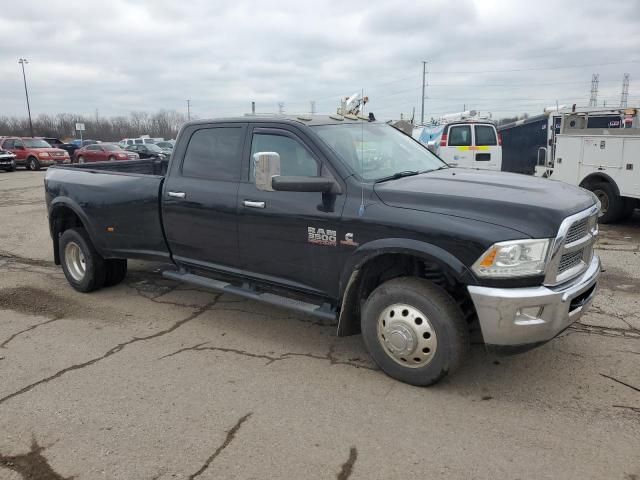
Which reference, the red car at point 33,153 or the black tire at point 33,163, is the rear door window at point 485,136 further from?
the black tire at point 33,163

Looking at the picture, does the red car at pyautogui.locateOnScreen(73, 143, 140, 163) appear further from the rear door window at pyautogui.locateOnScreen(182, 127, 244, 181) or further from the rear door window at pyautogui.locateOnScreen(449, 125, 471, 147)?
the rear door window at pyautogui.locateOnScreen(182, 127, 244, 181)

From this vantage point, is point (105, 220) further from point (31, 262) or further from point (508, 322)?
point (508, 322)

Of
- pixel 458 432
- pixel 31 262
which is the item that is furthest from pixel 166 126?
pixel 458 432

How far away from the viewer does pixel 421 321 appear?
3480mm

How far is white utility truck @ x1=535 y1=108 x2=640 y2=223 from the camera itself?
877 cm

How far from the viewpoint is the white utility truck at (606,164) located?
345 inches

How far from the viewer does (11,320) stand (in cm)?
514

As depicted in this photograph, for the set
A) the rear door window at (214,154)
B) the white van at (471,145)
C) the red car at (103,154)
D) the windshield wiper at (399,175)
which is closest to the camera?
the windshield wiper at (399,175)

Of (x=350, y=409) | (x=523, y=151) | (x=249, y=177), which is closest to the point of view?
(x=350, y=409)

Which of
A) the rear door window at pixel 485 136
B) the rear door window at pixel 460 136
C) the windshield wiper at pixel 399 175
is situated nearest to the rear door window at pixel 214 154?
the windshield wiper at pixel 399 175

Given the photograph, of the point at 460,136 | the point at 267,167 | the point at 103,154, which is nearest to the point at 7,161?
the point at 103,154

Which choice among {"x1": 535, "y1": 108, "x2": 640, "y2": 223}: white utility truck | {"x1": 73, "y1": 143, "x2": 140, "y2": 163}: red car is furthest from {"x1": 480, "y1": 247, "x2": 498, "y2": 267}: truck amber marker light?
{"x1": 73, "y1": 143, "x2": 140, "y2": 163}: red car

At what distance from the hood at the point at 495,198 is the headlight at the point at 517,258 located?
0.07 meters

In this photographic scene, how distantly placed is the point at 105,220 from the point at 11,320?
51.7 inches
